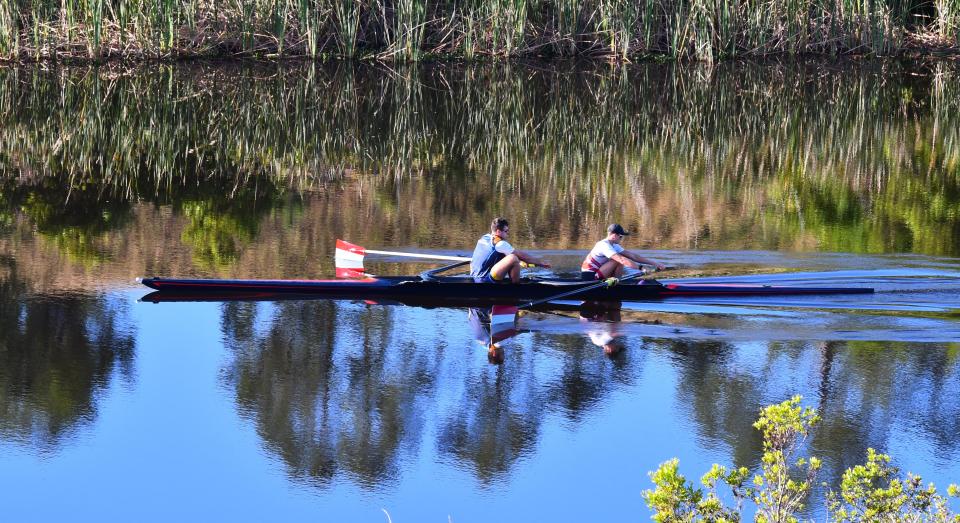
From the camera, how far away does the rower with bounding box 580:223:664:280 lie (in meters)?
12.3

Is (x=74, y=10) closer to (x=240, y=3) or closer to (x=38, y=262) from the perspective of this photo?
(x=240, y=3)

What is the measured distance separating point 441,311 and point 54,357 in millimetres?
3660

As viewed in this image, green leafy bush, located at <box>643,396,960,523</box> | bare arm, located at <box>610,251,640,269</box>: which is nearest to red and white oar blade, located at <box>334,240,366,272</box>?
bare arm, located at <box>610,251,640,269</box>

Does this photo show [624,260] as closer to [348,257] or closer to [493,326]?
[493,326]

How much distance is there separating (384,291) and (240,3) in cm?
1750

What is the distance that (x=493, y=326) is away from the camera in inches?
446

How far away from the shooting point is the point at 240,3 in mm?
27984

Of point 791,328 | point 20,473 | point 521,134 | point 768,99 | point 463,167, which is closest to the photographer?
point 20,473

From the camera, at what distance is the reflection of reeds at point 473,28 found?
2781 centimetres

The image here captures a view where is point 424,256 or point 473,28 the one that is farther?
point 473,28

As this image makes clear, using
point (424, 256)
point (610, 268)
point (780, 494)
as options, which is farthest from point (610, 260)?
point (780, 494)

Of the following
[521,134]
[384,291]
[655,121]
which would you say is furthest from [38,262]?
[655,121]

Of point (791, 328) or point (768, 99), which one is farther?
point (768, 99)

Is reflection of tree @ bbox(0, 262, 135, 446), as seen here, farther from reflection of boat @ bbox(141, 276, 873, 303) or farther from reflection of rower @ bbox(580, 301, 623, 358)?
reflection of rower @ bbox(580, 301, 623, 358)
